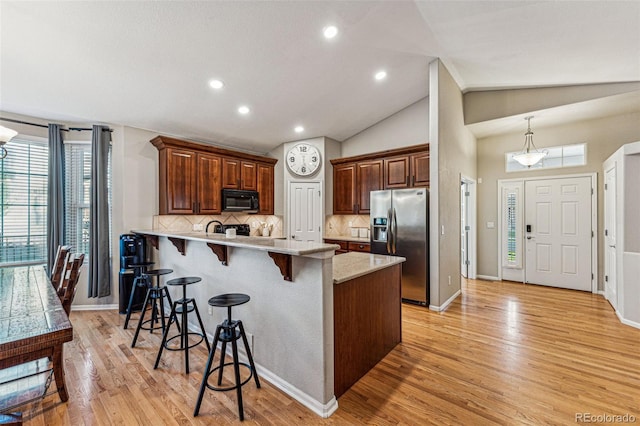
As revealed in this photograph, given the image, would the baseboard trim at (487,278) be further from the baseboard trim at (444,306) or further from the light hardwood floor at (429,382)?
the light hardwood floor at (429,382)

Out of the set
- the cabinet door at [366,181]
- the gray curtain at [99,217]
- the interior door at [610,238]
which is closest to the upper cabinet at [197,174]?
the gray curtain at [99,217]

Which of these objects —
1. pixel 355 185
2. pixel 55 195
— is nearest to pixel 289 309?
pixel 355 185

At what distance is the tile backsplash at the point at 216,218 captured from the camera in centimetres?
451

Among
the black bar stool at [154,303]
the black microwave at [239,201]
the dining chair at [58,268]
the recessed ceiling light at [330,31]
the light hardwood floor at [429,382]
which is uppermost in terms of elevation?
the recessed ceiling light at [330,31]

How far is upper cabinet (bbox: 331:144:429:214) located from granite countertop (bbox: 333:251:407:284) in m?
2.18

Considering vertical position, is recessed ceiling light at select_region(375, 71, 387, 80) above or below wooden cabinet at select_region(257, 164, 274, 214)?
above

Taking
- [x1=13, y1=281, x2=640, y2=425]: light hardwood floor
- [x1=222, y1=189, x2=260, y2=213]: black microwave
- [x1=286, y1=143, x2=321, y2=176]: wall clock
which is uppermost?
[x1=286, y1=143, x2=321, y2=176]: wall clock

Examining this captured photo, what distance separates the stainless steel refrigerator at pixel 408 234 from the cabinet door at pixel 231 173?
8.40 feet

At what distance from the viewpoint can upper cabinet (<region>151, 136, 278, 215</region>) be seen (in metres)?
4.30

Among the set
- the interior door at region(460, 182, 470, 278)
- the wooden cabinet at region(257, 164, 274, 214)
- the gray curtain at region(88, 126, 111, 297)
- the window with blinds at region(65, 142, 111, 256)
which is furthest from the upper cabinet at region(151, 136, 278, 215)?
the interior door at region(460, 182, 470, 278)

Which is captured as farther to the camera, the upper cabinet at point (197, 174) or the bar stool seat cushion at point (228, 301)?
the upper cabinet at point (197, 174)

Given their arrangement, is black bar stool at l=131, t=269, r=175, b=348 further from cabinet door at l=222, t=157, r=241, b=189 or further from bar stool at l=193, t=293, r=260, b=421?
cabinet door at l=222, t=157, r=241, b=189

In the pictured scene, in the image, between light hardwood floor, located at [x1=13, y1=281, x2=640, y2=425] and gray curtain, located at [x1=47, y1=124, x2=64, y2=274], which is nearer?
light hardwood floor, located at [x1=13, y1=281, x2=640, y2=425]

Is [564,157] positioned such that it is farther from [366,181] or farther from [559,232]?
[366,181]
